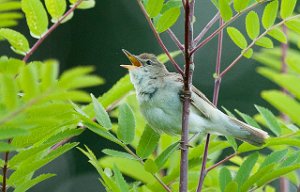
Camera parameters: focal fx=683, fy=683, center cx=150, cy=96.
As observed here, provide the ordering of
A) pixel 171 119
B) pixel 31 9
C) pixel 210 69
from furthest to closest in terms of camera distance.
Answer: pixel 210 69, pixel 171 119, pixel 31 9

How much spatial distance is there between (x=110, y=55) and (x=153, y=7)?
4891 millimetres

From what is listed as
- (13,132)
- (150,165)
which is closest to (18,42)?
(150,165)

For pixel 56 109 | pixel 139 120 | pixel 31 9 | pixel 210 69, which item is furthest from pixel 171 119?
pixel 210 69

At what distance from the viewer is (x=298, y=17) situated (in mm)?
1917

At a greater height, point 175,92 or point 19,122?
point 19,122

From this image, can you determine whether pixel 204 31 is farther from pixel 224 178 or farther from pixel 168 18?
pixel 224 178

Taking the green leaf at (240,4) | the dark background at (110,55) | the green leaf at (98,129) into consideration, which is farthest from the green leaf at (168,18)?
the dark background at (110,55)

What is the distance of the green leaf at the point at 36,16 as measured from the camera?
171 cm

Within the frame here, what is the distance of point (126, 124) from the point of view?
1.77 meters

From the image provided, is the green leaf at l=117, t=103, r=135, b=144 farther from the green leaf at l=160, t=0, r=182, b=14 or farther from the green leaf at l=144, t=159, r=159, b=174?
the green leaf at l=160, t=0, r=182, b=14

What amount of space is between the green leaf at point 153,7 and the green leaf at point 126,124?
0.82ft

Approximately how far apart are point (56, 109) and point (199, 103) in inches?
60.3

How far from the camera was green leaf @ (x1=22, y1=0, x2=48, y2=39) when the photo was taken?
1714 mm

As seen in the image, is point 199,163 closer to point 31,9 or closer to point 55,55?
point 31,9
